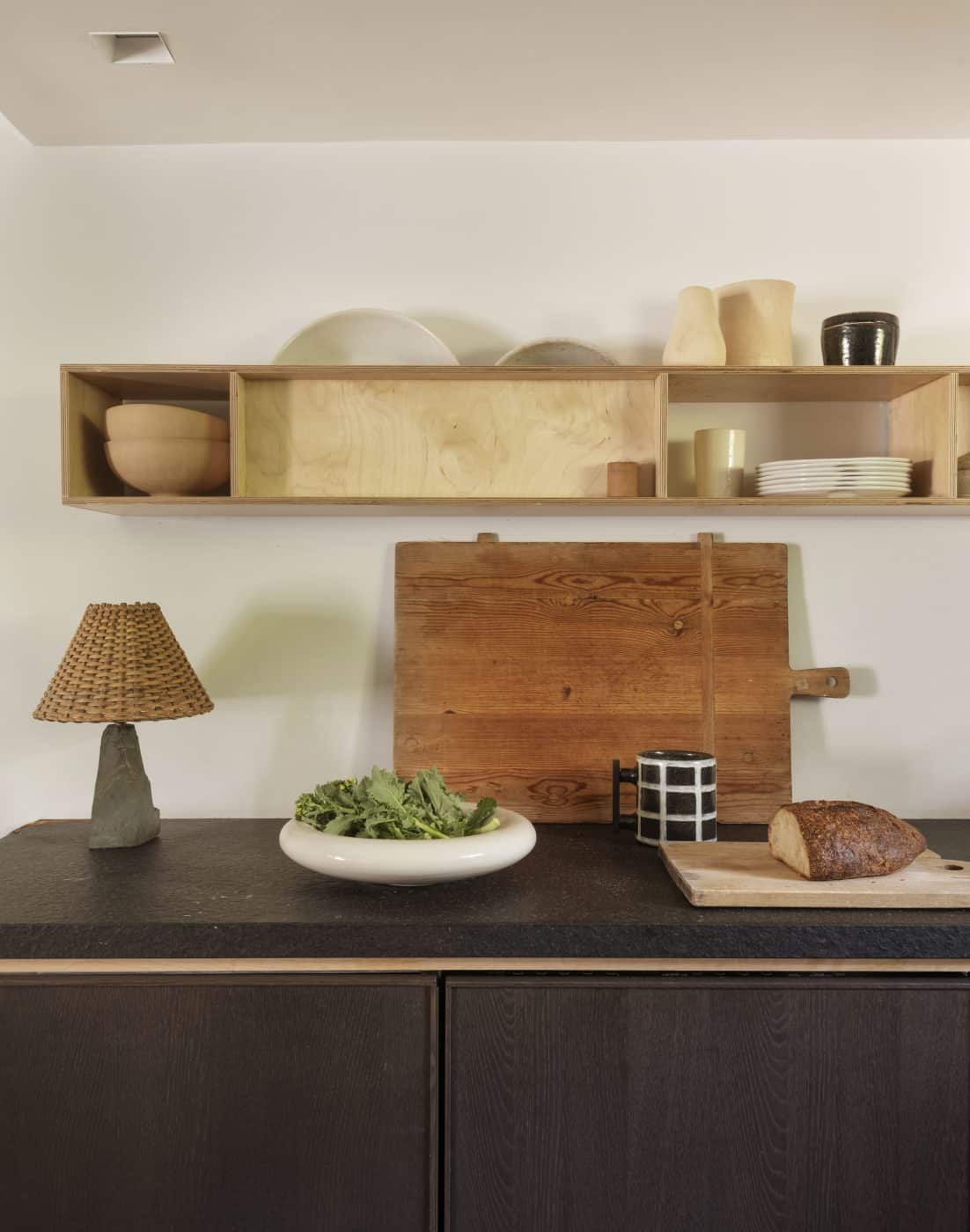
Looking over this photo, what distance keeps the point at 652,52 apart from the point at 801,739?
1.40 meters

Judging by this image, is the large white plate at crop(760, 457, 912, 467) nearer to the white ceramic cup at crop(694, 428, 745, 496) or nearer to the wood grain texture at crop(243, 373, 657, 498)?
the white ceramic cup at crop(694, 428, 745, 496)

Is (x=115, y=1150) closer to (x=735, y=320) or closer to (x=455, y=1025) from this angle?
(x=455, y=1025)

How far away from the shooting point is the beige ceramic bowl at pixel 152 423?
6.06ft

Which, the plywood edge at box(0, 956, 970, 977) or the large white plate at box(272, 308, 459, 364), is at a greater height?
the large white plate at box(272, 308, 459, 364)

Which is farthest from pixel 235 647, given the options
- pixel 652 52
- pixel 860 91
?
pixel 860 91

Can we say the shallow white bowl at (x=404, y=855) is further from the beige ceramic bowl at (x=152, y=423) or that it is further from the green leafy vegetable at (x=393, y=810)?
the beige ceramic bowl at (x=152, y=423)

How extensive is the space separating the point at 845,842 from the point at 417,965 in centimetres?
70

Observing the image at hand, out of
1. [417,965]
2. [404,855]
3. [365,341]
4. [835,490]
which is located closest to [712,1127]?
[417,965]

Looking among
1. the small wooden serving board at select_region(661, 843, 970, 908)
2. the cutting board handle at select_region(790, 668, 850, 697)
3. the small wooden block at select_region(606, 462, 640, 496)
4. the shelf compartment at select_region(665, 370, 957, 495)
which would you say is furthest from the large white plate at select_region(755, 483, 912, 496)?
the small wooden serving board at select_region(661, 843, 970, 908)

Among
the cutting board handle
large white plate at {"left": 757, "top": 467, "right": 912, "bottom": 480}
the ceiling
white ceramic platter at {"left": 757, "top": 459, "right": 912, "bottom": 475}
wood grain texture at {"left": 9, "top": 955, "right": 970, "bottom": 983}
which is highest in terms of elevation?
the ceiling

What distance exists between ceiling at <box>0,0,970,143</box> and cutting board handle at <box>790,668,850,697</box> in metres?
1.16

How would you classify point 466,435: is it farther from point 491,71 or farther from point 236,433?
point 491,71

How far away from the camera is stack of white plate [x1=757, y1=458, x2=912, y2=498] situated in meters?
1.84

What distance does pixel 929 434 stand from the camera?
1.90 meters
